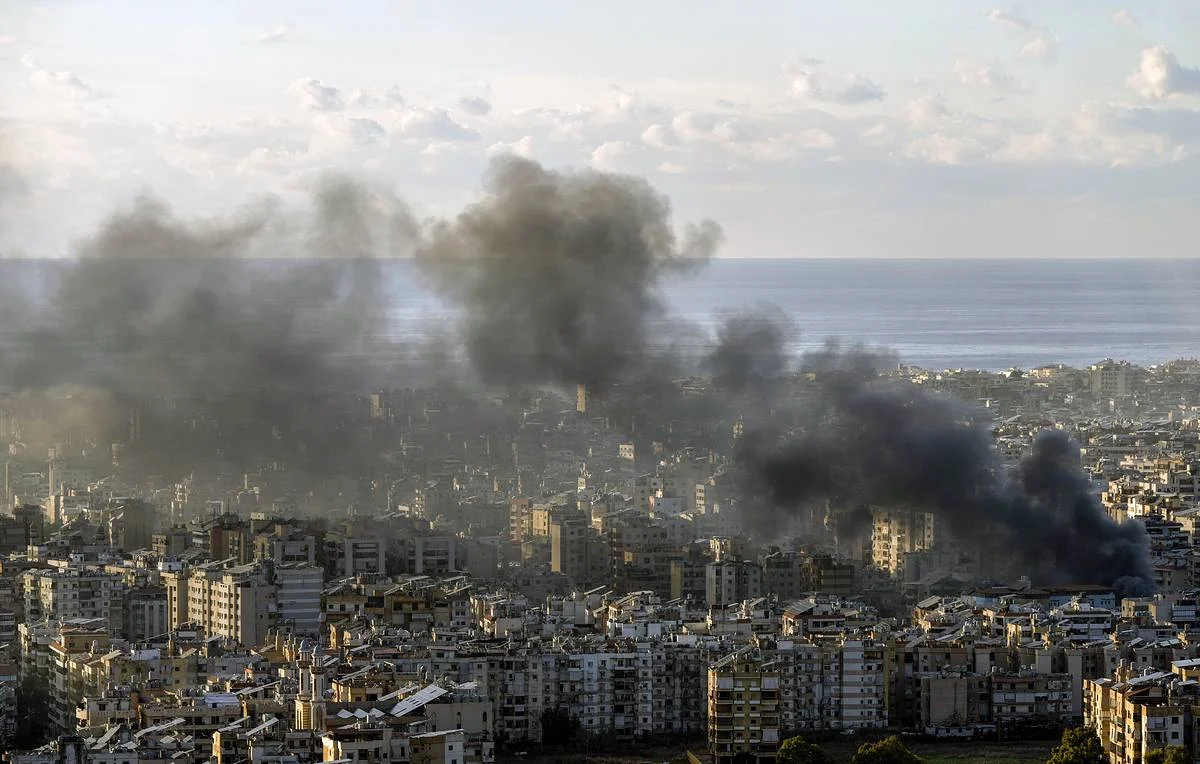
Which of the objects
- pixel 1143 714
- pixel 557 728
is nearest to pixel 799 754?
pixel 1143 714

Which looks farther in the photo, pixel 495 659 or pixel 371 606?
pixel 371 606

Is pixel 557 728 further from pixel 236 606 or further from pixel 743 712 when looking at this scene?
pixel 236 606

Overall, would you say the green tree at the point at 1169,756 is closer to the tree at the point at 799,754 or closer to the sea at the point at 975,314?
the tree at the point at 799,754

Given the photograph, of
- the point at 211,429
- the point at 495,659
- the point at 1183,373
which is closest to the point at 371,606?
the point at 495,659

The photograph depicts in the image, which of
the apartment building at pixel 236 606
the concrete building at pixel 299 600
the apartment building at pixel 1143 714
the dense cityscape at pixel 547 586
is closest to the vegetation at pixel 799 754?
the dense cityscape at pixel 547 586

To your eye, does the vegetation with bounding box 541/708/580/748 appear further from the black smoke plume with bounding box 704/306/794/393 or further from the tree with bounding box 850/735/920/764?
the black smoke plume with bounding box 704/306/794/393

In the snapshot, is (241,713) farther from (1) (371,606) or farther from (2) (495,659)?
(1) (371,606)

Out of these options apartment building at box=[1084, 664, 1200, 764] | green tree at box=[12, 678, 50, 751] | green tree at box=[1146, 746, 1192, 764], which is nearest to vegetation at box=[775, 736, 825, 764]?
apartment building at box=[1084, 664, 1200, 764]
